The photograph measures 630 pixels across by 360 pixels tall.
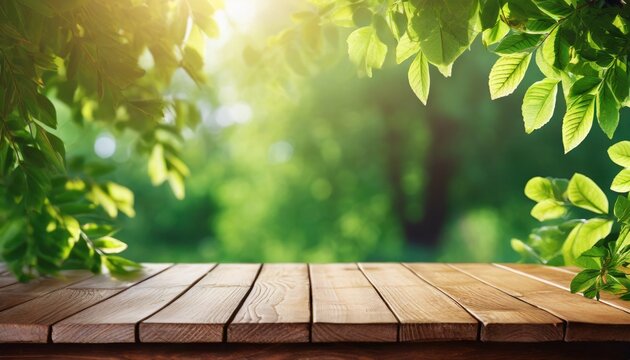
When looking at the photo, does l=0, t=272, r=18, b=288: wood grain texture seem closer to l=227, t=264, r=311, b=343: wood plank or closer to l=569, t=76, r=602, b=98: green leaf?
l=227, t=264, r=311, b=343: wood plank

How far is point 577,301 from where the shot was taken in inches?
69.4

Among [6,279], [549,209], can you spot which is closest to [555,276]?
[549,209]

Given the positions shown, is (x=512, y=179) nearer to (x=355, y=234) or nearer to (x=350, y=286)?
(x=355, y=234)

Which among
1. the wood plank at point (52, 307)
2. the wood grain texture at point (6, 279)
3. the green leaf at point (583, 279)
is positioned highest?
the green leaf at point (583, 279)

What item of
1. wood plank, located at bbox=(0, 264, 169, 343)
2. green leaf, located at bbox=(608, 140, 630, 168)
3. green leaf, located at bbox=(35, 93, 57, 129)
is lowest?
wood plank, located at bbox=(0, 264, 169, 343)

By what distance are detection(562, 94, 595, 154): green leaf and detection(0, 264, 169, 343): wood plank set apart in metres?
1.36

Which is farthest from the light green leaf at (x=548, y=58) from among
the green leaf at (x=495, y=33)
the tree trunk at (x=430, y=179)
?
the tree trunk at (x=430, y=179)

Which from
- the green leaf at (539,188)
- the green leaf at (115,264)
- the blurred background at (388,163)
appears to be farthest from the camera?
the blurred background at (388,163)

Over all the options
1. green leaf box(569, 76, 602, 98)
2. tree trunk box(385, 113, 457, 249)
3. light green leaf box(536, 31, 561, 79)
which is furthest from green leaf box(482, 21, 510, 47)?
tree trunk box(385, 113, 457, 249)

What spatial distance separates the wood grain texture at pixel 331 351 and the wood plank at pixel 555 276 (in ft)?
0.82

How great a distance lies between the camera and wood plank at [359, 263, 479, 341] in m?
1.44

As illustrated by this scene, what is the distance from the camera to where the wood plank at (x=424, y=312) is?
4.73 ft

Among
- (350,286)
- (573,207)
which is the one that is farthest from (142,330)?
(573,207)

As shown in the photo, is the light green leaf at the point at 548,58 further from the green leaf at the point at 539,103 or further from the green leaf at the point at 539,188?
the green leaf at the point at 539,188
